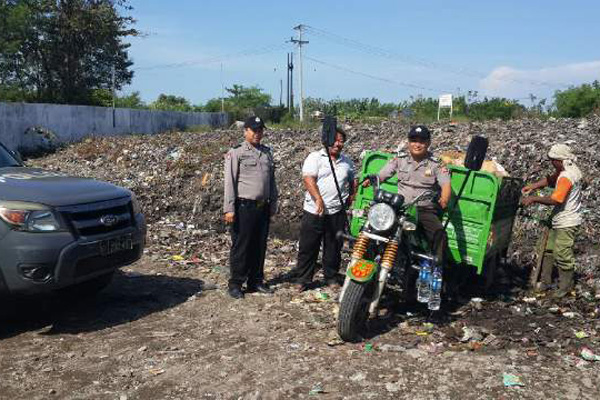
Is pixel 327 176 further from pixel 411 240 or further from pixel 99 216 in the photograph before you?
pixel 99 216

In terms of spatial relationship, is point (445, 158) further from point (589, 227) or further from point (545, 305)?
point (589, 227)

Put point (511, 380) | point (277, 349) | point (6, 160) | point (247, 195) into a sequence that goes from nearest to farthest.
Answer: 1. point (511, 380)
2. point (277, 349)
3. point (247, 195)
4. point (6, 160)

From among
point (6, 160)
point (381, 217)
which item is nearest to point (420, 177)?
point (381, 217)

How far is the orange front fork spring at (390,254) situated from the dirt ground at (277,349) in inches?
27.7

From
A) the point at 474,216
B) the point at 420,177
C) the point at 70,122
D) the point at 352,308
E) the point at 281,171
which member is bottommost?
the point at 352,308

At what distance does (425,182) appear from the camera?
17.0 ft

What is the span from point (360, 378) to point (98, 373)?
197 centimetres

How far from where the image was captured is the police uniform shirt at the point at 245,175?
5766mm

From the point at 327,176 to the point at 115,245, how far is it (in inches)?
93.0

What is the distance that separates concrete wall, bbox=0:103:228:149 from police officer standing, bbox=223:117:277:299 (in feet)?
56.9

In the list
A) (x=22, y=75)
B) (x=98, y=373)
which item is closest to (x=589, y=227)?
(x=98, y=373)

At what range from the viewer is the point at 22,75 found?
34281 mm

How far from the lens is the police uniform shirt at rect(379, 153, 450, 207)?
205 inches

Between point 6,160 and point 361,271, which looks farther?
point 6,160
